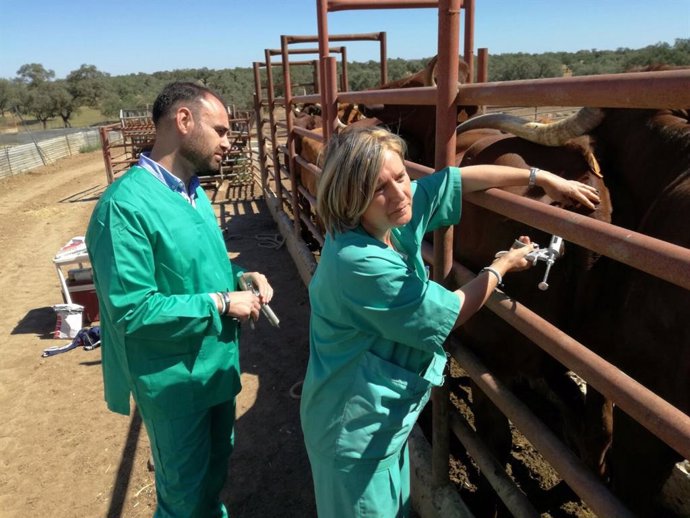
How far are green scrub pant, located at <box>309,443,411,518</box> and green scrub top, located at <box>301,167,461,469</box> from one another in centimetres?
3

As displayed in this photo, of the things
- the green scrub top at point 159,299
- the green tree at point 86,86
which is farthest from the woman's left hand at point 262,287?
the green tree at point 86,86

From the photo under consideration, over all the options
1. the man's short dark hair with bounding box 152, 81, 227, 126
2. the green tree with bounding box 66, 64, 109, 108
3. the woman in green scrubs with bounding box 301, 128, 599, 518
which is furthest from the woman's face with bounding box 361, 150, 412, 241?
the green tree with bounding box 66, 64, 109, 108

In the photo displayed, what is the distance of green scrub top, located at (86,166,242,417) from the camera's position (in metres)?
1.77

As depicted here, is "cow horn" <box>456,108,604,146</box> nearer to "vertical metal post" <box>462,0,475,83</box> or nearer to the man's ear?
the man's ear

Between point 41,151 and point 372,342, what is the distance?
24.4 m

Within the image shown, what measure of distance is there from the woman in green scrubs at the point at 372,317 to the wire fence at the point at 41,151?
19.6 m

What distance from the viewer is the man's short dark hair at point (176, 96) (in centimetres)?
197

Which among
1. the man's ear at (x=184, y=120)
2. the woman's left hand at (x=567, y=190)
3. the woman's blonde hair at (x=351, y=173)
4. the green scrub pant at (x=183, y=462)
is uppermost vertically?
the man's ear at (x=184, y=120)

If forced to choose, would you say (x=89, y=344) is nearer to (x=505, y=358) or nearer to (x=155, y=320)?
(x=155, y=320)

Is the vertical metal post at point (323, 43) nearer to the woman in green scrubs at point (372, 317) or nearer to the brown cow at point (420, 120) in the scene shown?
the brown cow at point (420, 120)

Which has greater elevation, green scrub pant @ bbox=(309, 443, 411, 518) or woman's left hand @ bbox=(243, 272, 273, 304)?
woman's left hand @ bbox=(243, 272, 273, 304)

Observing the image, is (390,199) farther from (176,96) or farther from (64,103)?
(64,103)

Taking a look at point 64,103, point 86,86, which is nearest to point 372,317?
point 64,103

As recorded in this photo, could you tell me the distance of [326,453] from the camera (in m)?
1.50
